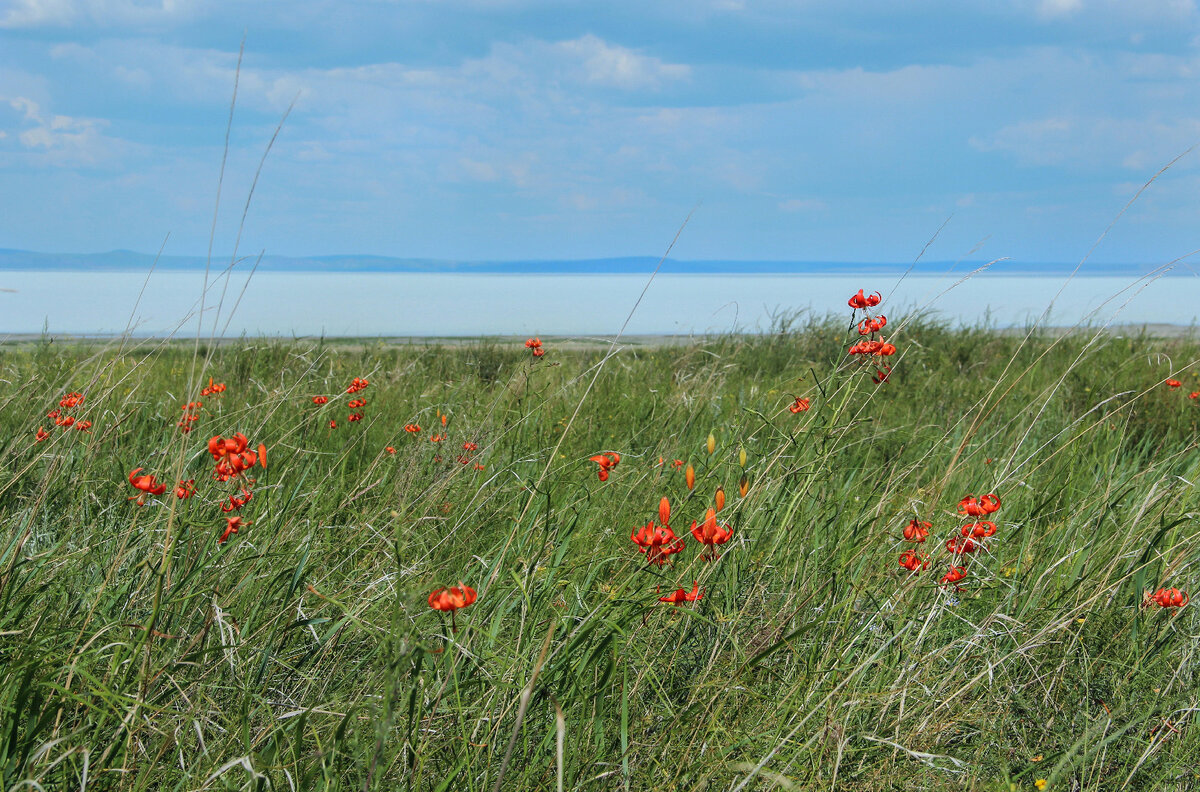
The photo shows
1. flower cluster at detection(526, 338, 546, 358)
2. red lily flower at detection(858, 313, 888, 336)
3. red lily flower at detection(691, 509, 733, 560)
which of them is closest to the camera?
red lily flower at detection(691, 509, 733, 560)

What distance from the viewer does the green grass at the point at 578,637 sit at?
54.5 inches

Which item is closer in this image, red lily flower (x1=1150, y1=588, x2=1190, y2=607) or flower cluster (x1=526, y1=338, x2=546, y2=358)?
red lily flower (x1=1150, y1=588, x2=1190, y2=607)

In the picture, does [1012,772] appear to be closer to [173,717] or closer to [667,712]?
[667,712]

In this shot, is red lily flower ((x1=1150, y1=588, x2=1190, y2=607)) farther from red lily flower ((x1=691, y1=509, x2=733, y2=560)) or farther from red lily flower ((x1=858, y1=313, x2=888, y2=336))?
red lily flower ((x1=691, y1=509, x2=733, y2=560))

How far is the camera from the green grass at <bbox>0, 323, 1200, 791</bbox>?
54.5 inches

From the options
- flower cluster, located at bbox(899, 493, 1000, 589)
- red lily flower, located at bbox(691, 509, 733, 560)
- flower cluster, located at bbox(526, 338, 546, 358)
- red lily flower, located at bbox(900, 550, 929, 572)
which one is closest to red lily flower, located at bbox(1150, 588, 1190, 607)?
flower cluster, located at bbox(899, 493, 1000, 589)

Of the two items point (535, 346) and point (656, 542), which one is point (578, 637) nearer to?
point (656, 542)

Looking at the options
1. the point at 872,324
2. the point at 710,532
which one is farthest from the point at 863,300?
the point at 710,532

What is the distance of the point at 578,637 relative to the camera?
4.48 ft

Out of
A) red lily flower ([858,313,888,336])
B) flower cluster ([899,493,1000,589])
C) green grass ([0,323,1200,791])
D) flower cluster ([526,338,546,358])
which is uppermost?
red lily flower ([858,313,888,336])

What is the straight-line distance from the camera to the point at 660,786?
4.50ft

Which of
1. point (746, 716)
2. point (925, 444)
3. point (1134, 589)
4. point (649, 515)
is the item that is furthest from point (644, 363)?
point (746, 716)

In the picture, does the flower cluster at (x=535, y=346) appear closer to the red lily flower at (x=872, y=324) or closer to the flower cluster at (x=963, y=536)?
the red lily flower at (x=872, y=324)

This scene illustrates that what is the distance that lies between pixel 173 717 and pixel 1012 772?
5.53ft
